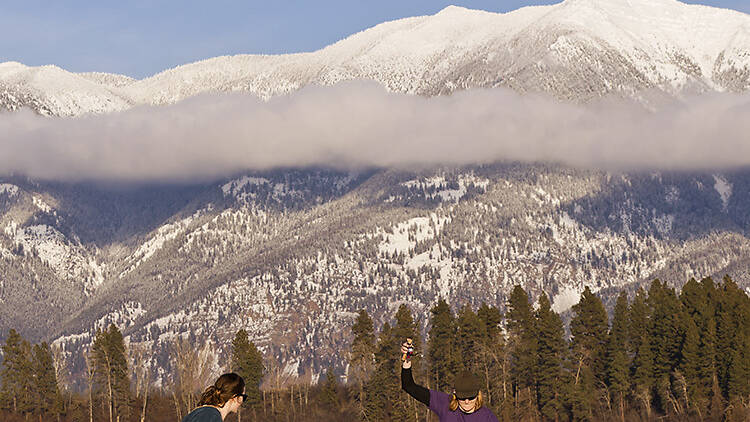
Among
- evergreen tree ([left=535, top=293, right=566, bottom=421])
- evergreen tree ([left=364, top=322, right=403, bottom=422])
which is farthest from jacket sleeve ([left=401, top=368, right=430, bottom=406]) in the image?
evergreen tree ([left=535, top=293, right=566, bottom=421])

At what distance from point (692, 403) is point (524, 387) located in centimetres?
2025

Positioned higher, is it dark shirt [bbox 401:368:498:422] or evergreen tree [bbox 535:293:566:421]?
dark shirt [bbox 401:368:498:422]

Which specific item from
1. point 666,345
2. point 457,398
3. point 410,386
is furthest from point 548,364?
point 457,398

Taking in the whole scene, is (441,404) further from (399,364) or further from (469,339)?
(469,339)

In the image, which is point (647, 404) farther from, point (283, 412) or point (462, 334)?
point (283, 412)

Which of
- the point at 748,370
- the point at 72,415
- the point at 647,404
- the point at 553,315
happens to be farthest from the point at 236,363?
the point at 748,370

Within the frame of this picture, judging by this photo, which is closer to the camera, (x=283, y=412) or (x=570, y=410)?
(x=570, y=410)

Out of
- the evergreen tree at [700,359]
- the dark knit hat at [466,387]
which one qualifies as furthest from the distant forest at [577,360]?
the dark knit hat at [466,387]

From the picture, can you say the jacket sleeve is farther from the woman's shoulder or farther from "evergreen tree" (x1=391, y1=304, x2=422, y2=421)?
"evergreen tree" (x1=391, y1=304, x2=422, y2=421)

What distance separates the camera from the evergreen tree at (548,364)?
104 metres

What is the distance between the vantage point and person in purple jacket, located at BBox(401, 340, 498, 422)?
13.2 m

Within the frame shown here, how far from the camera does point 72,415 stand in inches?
4966

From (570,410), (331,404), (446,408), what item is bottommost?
(331,404)

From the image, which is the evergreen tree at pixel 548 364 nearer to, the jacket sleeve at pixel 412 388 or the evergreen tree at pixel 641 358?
the evergreen tree at pixel 641 358
